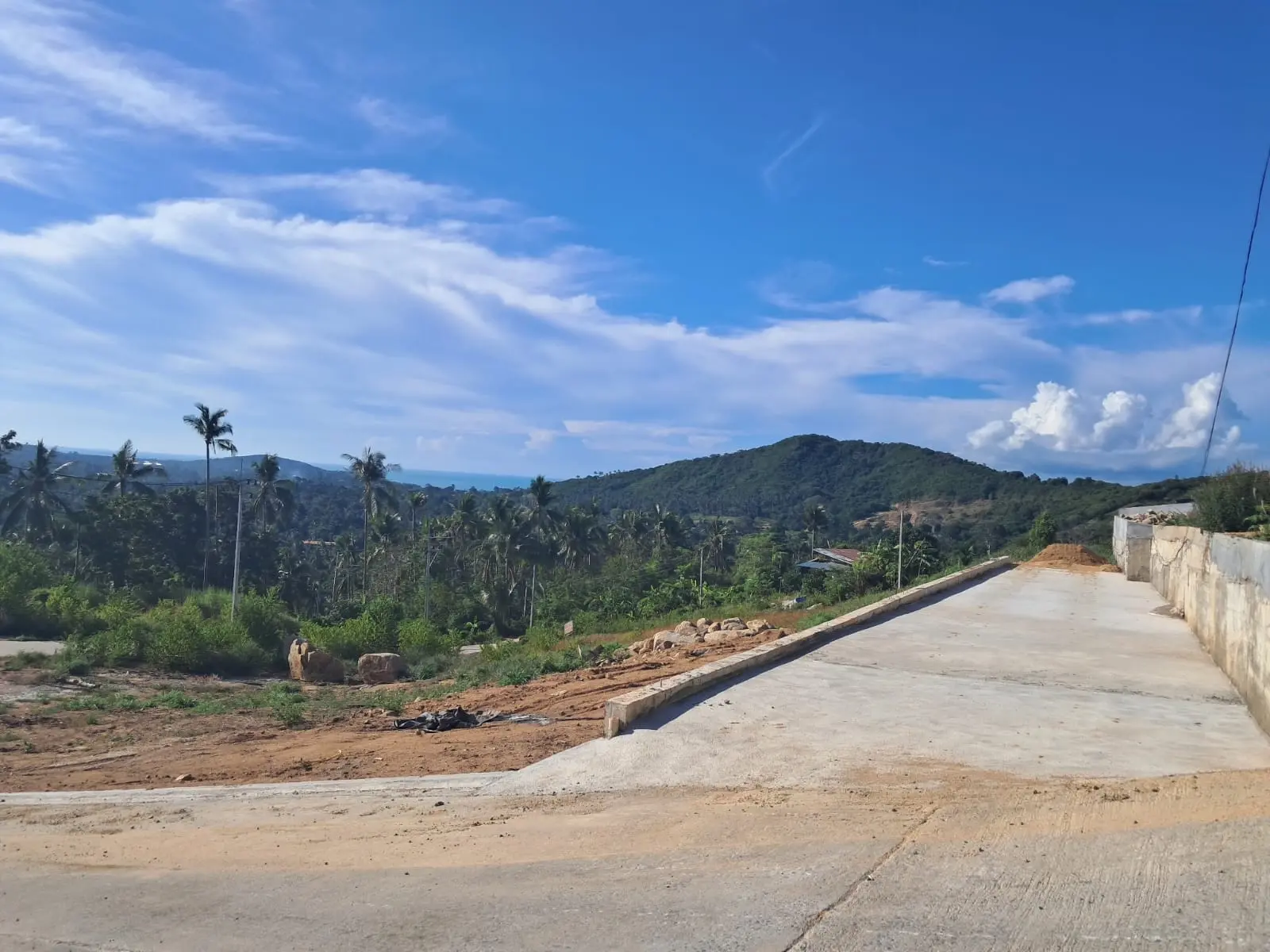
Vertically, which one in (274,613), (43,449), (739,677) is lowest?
(274,613)

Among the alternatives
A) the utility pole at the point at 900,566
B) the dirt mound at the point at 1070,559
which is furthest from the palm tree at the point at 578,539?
the dirt mound at the point at 1070,559

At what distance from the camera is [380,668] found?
93.7ft

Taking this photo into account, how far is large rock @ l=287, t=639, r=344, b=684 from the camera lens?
29094mm

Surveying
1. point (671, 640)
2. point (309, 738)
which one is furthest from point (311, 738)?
point (671, 640)

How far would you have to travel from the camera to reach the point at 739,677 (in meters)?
10.4

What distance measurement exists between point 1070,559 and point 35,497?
51.9 metres

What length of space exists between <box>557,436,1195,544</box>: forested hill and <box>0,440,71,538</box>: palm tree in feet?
218

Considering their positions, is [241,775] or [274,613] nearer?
[241,775]

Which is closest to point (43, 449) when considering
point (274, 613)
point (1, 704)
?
point (274, 613)

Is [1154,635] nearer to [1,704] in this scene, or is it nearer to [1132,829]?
[1132,829]

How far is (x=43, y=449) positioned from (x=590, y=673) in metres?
48.2

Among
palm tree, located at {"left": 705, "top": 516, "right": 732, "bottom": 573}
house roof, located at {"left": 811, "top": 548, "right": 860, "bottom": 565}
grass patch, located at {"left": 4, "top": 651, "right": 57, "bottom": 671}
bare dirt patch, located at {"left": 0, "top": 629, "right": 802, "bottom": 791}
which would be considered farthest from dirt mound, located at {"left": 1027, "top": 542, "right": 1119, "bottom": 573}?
palm tree, located at {"left": 705, "top": 516, "right": 732, "bottom": 573}

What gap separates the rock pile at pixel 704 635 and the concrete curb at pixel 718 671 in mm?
1874

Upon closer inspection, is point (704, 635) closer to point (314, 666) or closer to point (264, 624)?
point (314, 666)
